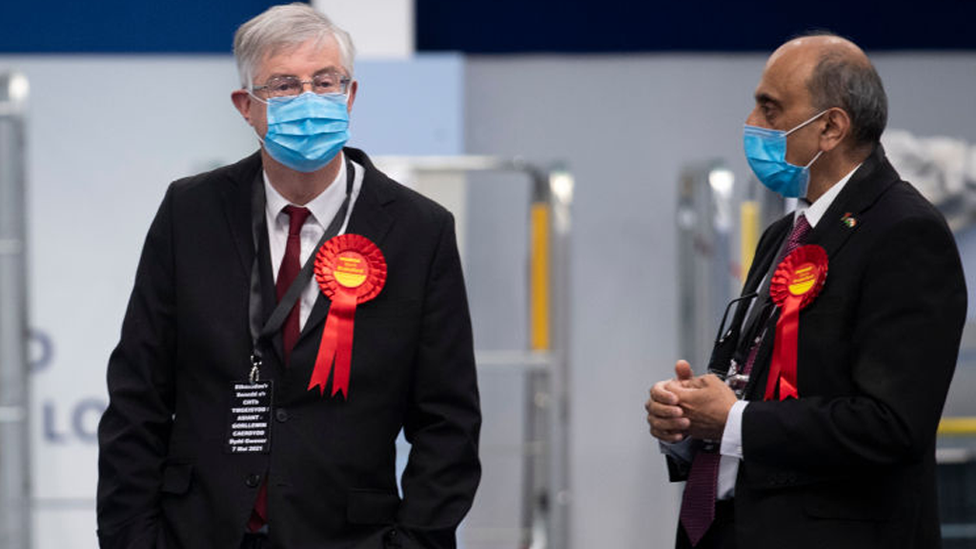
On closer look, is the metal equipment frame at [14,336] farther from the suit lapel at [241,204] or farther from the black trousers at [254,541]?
the black trousers at [254,541]

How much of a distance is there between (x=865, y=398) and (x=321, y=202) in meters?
0.98

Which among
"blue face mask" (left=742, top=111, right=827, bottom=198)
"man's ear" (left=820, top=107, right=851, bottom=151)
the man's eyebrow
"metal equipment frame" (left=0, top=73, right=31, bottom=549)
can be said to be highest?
the man's eyebrow

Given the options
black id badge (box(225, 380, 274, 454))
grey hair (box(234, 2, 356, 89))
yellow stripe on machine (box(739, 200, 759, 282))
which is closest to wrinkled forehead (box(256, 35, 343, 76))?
grey hair (box(234, 2, 356, 89))

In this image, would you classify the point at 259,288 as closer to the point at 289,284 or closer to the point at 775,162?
the point at 289,284

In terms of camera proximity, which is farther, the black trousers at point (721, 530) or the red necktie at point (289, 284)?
the black trousers at point (721, 530)

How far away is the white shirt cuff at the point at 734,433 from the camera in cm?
230

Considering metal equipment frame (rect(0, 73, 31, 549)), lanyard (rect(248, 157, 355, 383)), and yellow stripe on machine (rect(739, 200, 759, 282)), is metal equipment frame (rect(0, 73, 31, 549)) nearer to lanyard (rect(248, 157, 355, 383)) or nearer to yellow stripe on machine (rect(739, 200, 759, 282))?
lanyard (rect(248, 157, 355, 383))

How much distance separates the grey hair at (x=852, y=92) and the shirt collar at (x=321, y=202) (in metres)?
0.85

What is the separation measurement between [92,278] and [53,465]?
2.29ft

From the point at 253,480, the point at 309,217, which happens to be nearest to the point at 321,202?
the point at 309,217

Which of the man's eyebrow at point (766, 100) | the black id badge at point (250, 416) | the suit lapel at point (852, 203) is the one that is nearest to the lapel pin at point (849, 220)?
the suit lapel at point (852, 203)

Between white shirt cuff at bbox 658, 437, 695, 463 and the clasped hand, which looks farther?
white shirt cuff at bbox 658, 437, 695, 463

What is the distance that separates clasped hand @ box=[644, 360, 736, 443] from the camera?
7.68ft

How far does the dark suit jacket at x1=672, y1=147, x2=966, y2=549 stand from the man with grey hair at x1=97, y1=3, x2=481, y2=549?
0.51 metres
